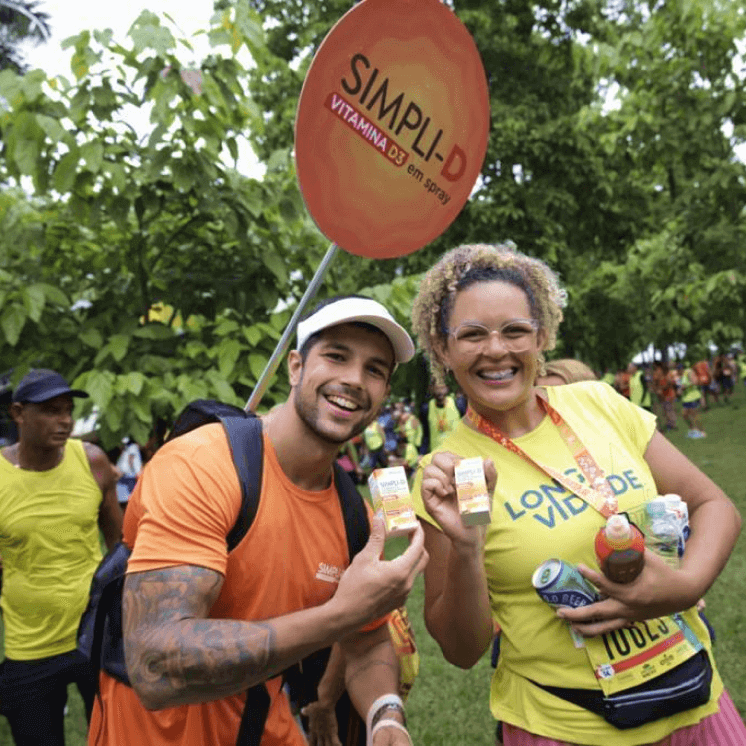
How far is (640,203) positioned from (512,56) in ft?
13.2

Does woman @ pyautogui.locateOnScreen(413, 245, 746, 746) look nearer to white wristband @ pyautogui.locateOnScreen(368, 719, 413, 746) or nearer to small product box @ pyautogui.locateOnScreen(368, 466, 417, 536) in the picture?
small product box @ pyautogui.locateOnScreen(368, 466, 417, 536)

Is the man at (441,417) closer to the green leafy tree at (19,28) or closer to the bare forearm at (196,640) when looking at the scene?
the bare forearm at (196,640)

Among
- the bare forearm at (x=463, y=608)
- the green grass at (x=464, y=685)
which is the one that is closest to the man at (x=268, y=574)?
the bare forearm at (x=463, y=608)

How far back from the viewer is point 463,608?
188 centimetres

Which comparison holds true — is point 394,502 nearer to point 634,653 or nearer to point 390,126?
point 634,653

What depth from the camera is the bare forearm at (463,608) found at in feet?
6.10

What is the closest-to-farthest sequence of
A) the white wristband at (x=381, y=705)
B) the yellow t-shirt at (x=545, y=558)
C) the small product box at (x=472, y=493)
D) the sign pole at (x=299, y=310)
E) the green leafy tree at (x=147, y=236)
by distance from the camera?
the small product box at (x=472, y=493) → the yellow t-shirt at (x=545, y=558) → the white wristband at (x=381, y=705) → the sign pole at (x=299, y=310) → the green leafy tree at (x=147, y=236)

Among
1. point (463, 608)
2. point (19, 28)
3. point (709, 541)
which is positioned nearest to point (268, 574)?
point (463, 608)

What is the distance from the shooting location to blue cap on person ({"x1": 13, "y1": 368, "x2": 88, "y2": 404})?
11.8 ft

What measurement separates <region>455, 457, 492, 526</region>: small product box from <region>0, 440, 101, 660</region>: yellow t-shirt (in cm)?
273

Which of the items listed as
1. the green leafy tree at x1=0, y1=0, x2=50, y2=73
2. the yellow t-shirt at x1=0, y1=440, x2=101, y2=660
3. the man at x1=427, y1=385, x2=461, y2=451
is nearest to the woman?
the yellow t-shirt at x1=0, y1=440, x2=101, y2=660

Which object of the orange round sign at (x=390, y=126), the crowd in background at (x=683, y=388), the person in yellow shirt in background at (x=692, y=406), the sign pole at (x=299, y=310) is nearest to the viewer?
the orange round sign at (x=390, y=126)

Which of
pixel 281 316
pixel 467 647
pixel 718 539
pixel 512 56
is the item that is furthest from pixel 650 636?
pixel 512 56

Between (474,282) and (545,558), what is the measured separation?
30.5 inches
